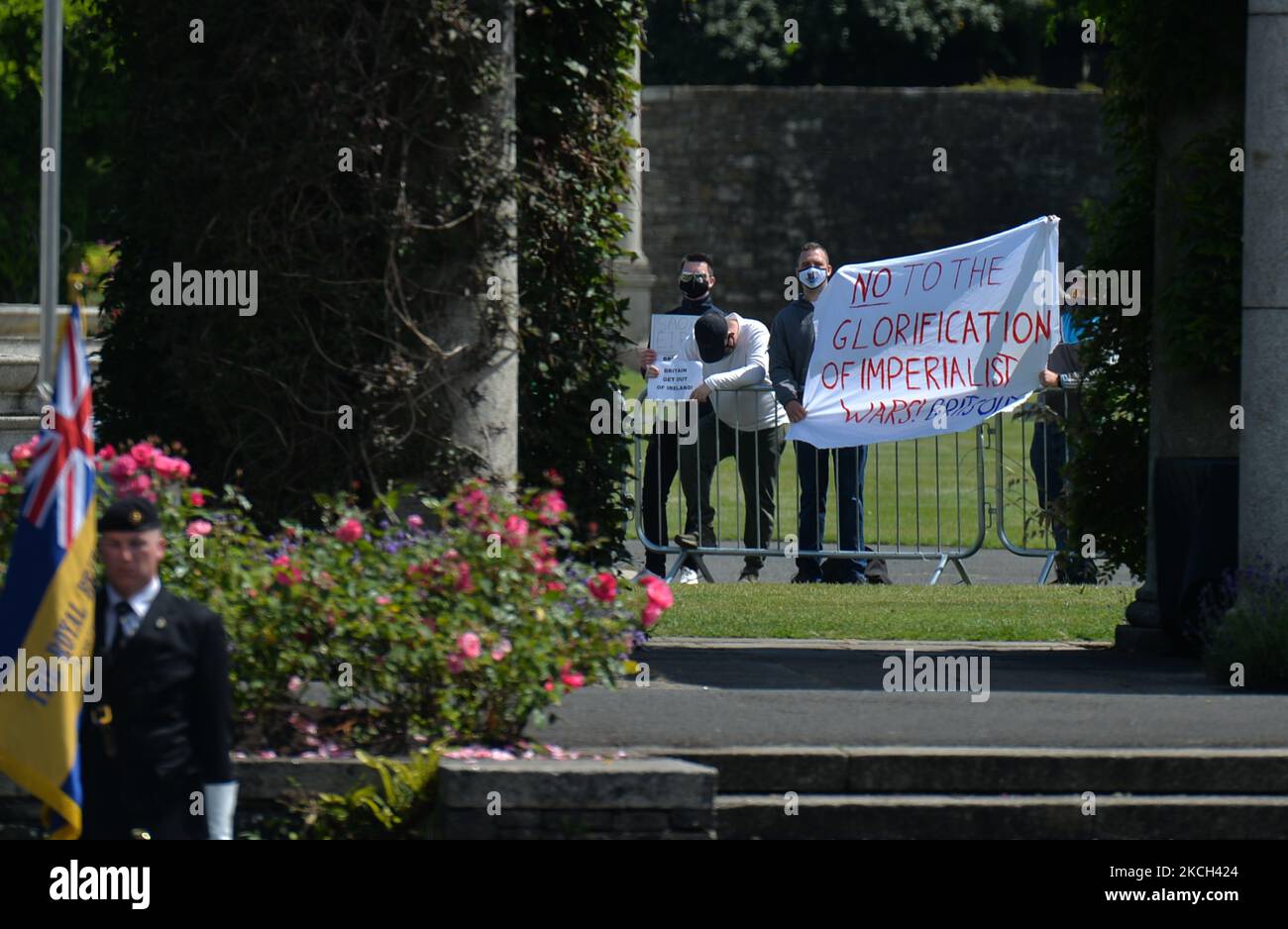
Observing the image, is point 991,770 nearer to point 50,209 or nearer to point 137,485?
point 137,485

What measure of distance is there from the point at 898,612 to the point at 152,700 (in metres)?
6.29

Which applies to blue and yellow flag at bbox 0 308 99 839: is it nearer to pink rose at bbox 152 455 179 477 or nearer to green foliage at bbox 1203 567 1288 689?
pink rose at bbox 152 455 179 477

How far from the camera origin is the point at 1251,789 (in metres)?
7.61

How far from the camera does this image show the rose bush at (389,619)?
23.4ft

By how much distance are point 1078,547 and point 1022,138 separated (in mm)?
29646

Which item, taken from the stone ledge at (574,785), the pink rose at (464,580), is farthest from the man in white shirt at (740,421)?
the stone ledge at (574,785)

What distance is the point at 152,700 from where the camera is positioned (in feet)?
20.5

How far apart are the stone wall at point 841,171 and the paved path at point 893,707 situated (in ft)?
96.6

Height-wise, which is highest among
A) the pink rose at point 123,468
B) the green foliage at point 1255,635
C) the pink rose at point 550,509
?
the pink rose at point 123,468

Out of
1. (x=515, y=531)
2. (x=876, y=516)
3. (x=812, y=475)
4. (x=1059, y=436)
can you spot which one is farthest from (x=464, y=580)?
(x=1059, y=436)

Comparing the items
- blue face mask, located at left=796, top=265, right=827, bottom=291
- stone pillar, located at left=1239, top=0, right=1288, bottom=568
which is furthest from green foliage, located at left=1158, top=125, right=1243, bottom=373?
blue face mask, located at left=796, top=265, right=827, bottom=291

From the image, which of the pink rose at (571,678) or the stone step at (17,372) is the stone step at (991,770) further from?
the stone step at (17,372)

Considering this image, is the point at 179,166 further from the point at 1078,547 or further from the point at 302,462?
the point at 1078,547

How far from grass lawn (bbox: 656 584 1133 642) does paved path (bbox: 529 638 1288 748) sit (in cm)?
82
